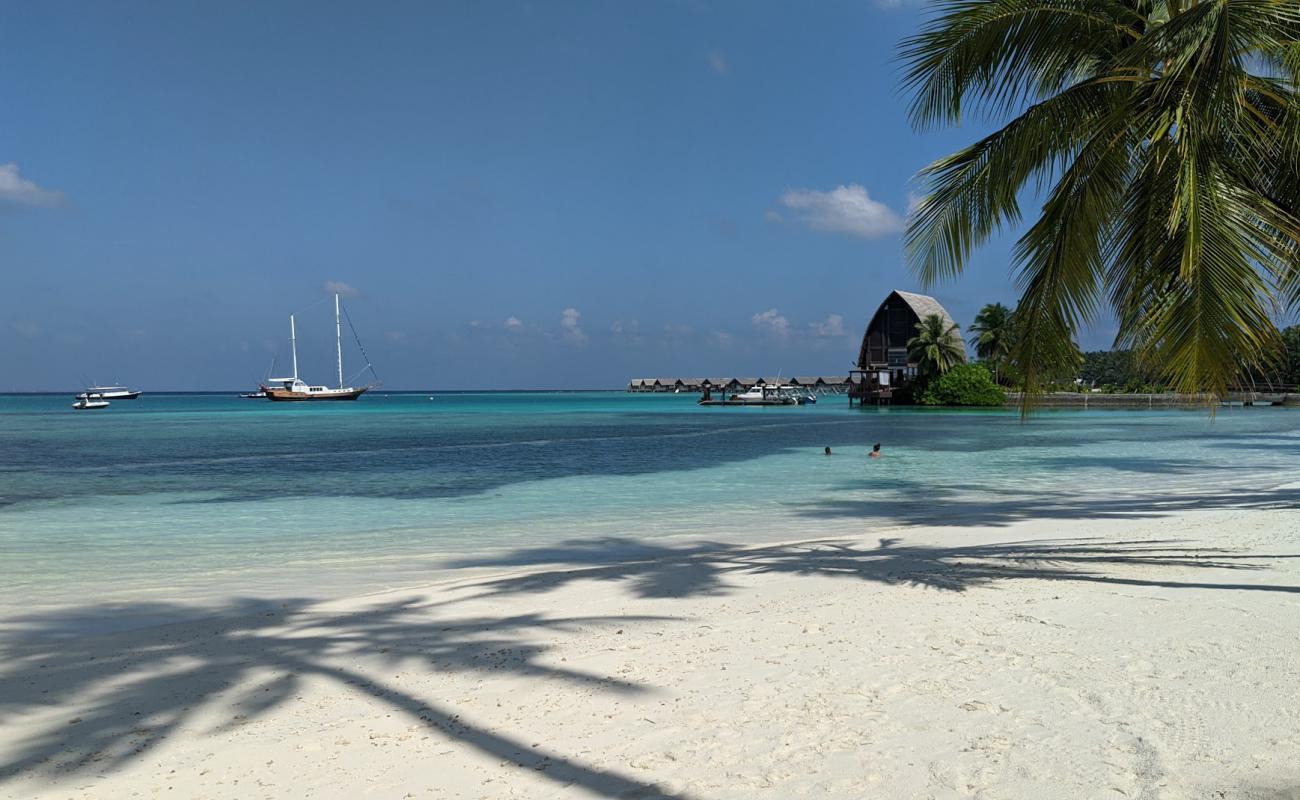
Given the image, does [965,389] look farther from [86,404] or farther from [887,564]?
[86,404]

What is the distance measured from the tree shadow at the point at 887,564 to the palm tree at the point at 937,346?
208 ft

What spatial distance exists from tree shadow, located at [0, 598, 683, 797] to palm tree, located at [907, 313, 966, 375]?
67.9m

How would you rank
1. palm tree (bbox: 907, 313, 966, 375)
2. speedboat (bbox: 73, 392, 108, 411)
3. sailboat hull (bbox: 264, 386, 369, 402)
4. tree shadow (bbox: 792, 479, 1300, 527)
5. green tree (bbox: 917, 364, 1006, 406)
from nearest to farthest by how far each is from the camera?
tree shadow (bbox: 792, 479, 1300, 527)
green tree (bbox: 917, 364, 1006, 406)
palm tree (bbox: 907, 313, 966, 375)
speedboat (bbox: 73, 392, 108, 411)
sailboat hull (bbox: 264, 386, 369, 402)

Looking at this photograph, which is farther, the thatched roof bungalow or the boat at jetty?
the boat at jetty

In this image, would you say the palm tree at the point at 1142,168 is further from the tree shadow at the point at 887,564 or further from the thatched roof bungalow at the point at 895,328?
the thatched roof bungalow at the point at 895,328

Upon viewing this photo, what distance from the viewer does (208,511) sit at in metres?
15.2

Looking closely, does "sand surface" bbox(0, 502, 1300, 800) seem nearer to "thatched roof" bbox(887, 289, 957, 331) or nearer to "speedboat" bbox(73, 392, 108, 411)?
"thatched roof" bbox(887, 289, 957, 331)

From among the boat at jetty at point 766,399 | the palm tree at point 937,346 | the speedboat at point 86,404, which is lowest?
the boat at jetty at point 766,399

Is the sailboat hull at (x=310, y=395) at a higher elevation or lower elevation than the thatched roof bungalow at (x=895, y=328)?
lower

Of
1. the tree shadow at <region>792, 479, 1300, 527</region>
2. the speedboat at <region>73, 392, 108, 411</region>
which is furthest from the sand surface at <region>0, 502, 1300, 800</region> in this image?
the speedboat at <region>73, 392, 108, 411</region>

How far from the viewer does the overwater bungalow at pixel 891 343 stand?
7319 cm

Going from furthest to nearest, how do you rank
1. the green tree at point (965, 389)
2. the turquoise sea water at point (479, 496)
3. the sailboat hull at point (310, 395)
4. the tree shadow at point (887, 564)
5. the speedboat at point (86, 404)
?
the sailboat hull at point (310, 395) < the speedboat at point (86, 404) < the green tree at point (965, 389) < the turquoise sea water at point (479, 496) < the tree shadow at point (887, 564)

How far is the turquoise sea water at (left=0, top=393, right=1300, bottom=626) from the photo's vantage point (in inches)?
390

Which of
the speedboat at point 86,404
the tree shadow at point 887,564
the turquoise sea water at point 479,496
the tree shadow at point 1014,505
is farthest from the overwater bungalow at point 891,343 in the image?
the speedboat at point 86,404
